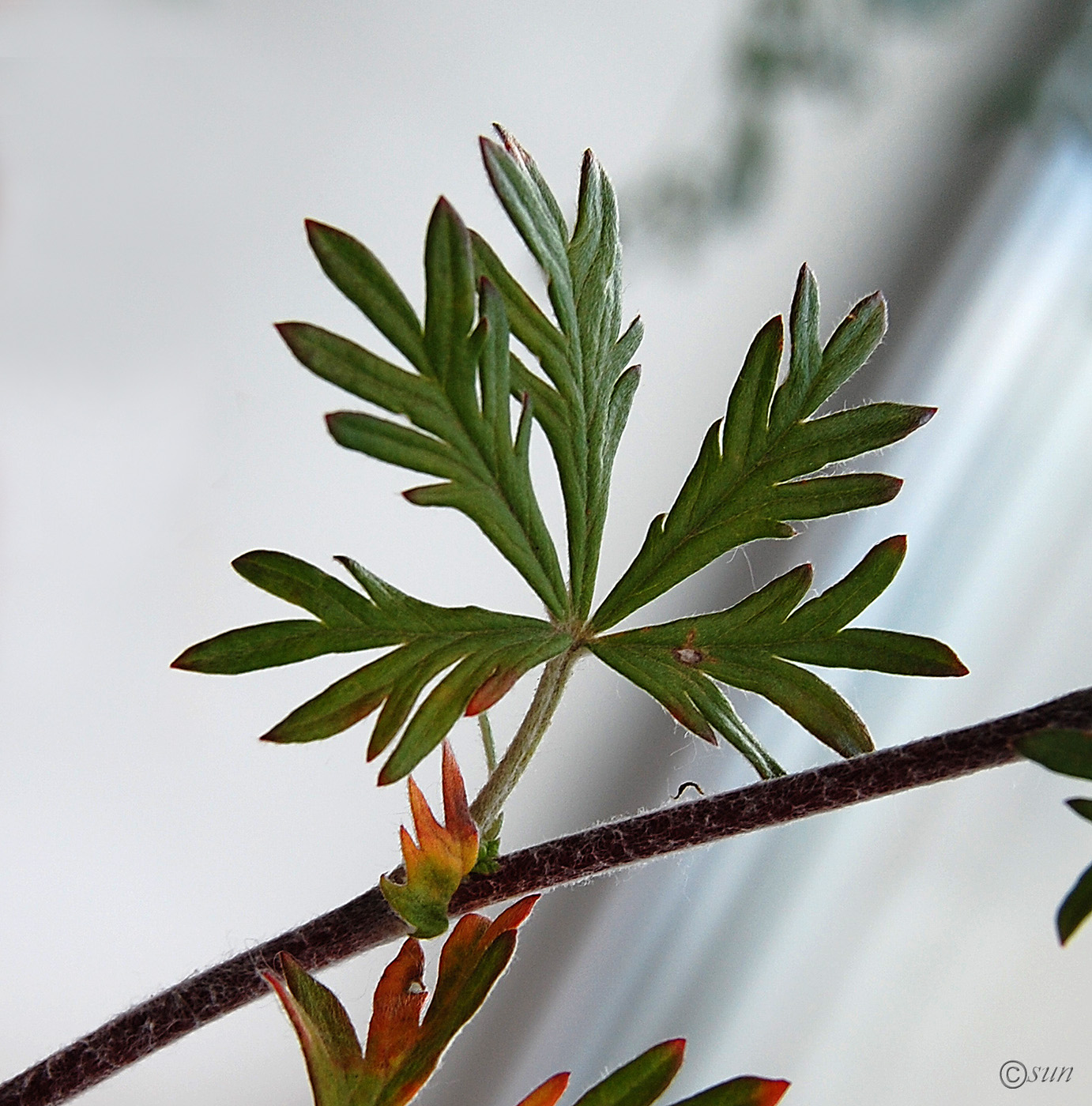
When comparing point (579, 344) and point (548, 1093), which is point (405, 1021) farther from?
point (579, 344)

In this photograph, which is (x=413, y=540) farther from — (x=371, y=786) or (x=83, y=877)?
(x=83, y=877)

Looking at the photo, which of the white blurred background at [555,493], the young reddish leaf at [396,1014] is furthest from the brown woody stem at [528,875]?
the white blurred background at [555,493]

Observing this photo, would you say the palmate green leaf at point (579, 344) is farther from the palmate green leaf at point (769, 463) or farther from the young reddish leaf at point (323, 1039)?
the young reddish leaf at point (323, 1039)

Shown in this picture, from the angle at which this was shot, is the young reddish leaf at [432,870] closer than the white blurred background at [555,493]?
Yes

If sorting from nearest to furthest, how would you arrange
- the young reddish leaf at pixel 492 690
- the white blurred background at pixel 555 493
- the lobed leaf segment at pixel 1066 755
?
the lobed leaf segment at pixel 1066 755 < the young reddish leaf at pixel 492 690 < the white blurred background at pixel 555 493

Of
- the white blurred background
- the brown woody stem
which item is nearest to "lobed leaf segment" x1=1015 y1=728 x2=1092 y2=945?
the brown woody stem

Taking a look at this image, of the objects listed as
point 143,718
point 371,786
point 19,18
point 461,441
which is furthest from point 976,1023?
point 19,18
